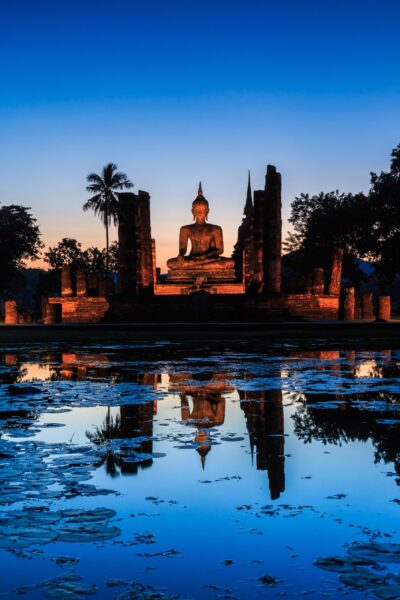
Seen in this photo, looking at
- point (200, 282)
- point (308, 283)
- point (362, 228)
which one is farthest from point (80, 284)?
point (362, 228)

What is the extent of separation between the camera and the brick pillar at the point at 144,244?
3102 centimetres

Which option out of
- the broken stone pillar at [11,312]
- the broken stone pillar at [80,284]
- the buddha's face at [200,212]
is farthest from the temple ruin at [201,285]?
the buddha's face at [200,212]

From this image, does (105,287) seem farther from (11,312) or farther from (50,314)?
(11,312)

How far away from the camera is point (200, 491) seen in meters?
4.28

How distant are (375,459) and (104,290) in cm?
2562

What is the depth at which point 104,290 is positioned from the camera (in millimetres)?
30219

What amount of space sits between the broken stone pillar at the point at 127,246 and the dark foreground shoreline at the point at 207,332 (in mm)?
5977

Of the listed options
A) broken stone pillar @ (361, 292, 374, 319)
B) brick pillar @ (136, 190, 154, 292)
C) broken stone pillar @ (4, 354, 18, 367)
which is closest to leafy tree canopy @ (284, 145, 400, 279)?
broken stone pillar @ (361, 292, 374, 319)

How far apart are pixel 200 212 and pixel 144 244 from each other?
242 inches

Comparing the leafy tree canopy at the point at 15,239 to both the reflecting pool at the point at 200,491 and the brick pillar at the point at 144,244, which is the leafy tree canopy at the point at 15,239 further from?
the reflecting pool at the point at 200,491

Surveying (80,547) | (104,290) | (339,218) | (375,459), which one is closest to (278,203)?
(104,290)

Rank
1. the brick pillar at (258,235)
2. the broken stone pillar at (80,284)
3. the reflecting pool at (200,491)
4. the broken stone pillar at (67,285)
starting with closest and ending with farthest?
the reflecting pool at (200,491)
the broken stone pillar at (80,284)
the broken stone pillar at (67,285)
the brick pillar at (258,235)

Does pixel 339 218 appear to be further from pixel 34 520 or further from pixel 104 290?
pixel 34 520

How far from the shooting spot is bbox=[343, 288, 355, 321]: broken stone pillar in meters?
29.5
